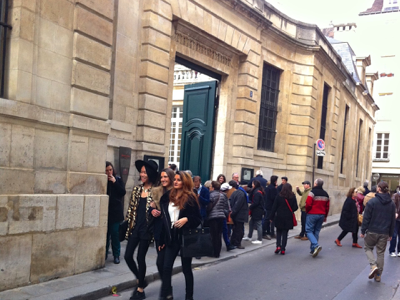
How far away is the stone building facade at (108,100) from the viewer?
18.4ft

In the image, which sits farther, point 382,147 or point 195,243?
point 382,147

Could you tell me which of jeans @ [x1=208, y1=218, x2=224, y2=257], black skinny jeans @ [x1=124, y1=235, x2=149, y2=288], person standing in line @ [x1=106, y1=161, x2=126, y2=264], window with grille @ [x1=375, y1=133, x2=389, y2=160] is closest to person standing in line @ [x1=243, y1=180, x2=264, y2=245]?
jeans @ [x1=208, y1=218, x2=224, y2=257]

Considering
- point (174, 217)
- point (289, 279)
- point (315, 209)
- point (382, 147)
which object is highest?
point (382, 147)

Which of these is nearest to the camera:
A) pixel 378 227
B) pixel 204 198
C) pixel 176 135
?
pixel 378 227

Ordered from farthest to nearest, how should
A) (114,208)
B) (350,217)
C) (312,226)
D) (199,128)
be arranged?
(199,128), (350,217), (312,226), (114,208)

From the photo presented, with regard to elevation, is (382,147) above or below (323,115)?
below

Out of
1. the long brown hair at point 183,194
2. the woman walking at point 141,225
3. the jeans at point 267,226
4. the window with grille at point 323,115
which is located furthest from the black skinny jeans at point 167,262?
the window with grille at point 323,115

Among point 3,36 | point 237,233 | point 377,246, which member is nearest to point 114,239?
point 237,233

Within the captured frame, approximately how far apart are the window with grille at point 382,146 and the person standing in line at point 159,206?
3395 cm

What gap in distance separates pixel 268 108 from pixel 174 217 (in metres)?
11.0

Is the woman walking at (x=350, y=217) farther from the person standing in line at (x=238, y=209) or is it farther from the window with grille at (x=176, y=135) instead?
the window with grille at (x=176, y=135)

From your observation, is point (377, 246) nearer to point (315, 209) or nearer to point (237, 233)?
point (315, 209)

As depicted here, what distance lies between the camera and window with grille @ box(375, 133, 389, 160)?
116ft

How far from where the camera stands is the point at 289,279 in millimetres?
6977
